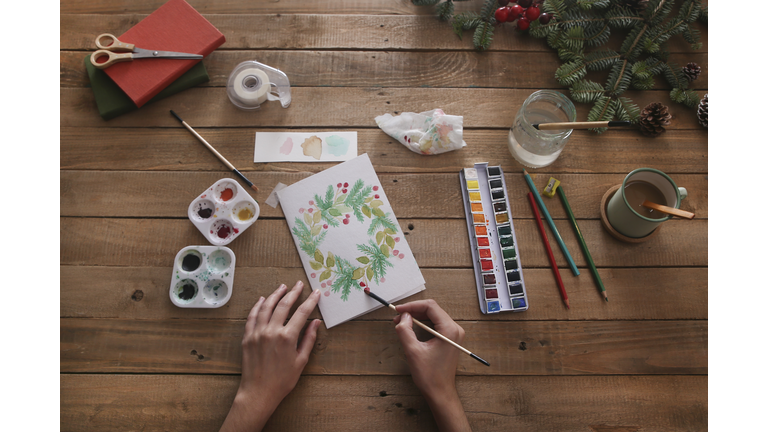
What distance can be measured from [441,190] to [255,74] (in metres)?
0.67

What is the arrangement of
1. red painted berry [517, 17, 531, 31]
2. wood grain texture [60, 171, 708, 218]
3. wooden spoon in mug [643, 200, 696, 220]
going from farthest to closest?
red painted berry [517, 17, 531, 31], wood grain texture [60, 171, 708, 218], wooden spoon in mug [643, 200, 696, 220]

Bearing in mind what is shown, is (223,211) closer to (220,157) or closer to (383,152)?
(220,157)

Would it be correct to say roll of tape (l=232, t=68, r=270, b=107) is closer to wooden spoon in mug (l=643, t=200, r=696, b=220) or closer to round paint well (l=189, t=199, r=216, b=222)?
round paint well (l=189, t=199, r=216, b=222)

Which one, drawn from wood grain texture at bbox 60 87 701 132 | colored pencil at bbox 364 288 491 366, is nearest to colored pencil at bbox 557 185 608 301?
wood grain texture at bbox 60 87 701 132

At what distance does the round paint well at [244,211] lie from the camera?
3.56ft

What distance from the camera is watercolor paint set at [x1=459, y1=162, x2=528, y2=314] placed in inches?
40.6

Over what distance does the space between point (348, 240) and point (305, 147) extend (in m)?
0.31

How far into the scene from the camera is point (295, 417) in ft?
3.19

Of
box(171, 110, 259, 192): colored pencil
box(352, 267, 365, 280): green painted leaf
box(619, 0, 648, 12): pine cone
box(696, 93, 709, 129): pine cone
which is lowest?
box(352, 267, 365, 280): green painted leaf

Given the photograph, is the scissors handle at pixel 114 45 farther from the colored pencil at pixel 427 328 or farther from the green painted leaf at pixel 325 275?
the colored pencil at pixel 427 328

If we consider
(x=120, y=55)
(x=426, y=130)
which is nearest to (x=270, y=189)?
(x=426, y=130)

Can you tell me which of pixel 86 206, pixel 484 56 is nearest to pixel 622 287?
pixel 484 56

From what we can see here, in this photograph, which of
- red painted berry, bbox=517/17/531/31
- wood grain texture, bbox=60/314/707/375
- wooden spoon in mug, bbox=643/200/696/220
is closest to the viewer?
wooden spoon in mug, bbox=643/200/696/220

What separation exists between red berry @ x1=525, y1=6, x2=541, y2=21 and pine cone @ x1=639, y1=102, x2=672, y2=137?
0.44 m
